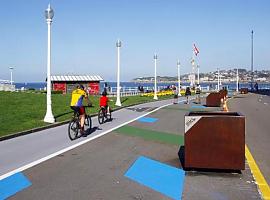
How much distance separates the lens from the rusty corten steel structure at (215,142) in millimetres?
7762

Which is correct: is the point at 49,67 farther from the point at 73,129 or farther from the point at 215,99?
the point at 215,99

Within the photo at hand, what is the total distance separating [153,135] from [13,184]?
7.31 meters

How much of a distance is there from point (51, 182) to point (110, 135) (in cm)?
661

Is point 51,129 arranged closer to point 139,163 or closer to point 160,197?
point 139,163

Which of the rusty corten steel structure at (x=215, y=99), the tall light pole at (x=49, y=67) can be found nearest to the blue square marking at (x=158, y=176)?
the tall light pole at (x=49, y=67)

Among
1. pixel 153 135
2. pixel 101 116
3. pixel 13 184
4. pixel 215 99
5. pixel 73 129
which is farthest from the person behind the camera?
pixel 215 99

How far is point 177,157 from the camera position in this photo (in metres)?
9.63

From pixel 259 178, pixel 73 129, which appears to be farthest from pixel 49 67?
pixel 259 178

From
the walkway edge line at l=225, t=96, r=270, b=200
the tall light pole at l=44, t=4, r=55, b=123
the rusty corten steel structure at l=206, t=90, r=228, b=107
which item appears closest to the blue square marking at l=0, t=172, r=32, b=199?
the walkway edge line at l=225, t=96, r=270, b=200

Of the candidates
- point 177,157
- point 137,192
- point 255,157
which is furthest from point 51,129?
point 137,192

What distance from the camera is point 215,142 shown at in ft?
25.7

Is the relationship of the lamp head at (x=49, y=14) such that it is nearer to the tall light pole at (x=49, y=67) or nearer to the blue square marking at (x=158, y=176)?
the tall light pole at (x=49, y=67)

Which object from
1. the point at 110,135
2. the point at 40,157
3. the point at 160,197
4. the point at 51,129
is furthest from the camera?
the point at 51,129

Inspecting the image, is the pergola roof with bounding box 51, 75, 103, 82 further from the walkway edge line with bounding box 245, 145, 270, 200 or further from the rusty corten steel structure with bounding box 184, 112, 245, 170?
the rusty corten steel structure with bounding box 184, 112, 245, 170
